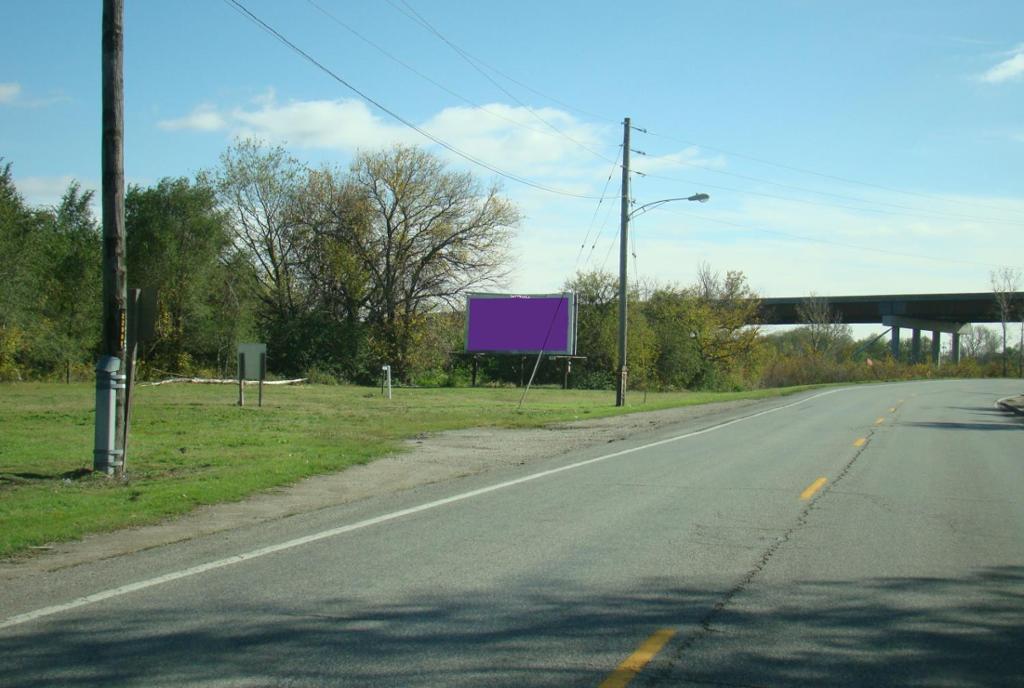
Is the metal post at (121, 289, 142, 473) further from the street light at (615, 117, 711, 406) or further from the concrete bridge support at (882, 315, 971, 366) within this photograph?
the concrete bridge support at (882, 315, 971, 366)

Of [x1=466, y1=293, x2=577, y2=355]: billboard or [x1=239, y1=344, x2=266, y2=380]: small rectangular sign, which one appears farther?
[x1=466, y1=293, x2=577, y2=355]: billboard

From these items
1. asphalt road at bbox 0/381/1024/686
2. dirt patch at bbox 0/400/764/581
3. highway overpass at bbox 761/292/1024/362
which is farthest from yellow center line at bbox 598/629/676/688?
highway overpass at bbox 761/292/1024/362

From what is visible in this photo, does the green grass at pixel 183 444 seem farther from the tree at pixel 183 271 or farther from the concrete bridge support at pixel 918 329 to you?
the concrete bridge support at pixel 918 329

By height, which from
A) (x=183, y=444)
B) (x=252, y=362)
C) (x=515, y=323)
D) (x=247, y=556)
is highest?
(x=515, y=323)

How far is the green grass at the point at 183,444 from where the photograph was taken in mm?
10125

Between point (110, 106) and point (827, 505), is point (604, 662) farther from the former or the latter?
point (110, 106)

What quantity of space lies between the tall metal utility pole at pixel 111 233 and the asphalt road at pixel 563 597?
398cm

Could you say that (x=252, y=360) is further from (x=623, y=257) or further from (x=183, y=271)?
(x=183, y=271)

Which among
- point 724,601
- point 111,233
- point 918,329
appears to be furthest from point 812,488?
point 918,329

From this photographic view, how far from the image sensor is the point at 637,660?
5.32 metres

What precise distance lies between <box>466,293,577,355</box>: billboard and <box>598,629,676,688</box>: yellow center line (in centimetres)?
4374

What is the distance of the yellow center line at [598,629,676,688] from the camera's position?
195 inches

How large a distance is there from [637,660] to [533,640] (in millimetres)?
682

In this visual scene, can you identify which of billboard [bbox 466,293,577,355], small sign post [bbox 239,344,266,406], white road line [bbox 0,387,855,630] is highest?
billboard [bbox 466,293,577,355]
